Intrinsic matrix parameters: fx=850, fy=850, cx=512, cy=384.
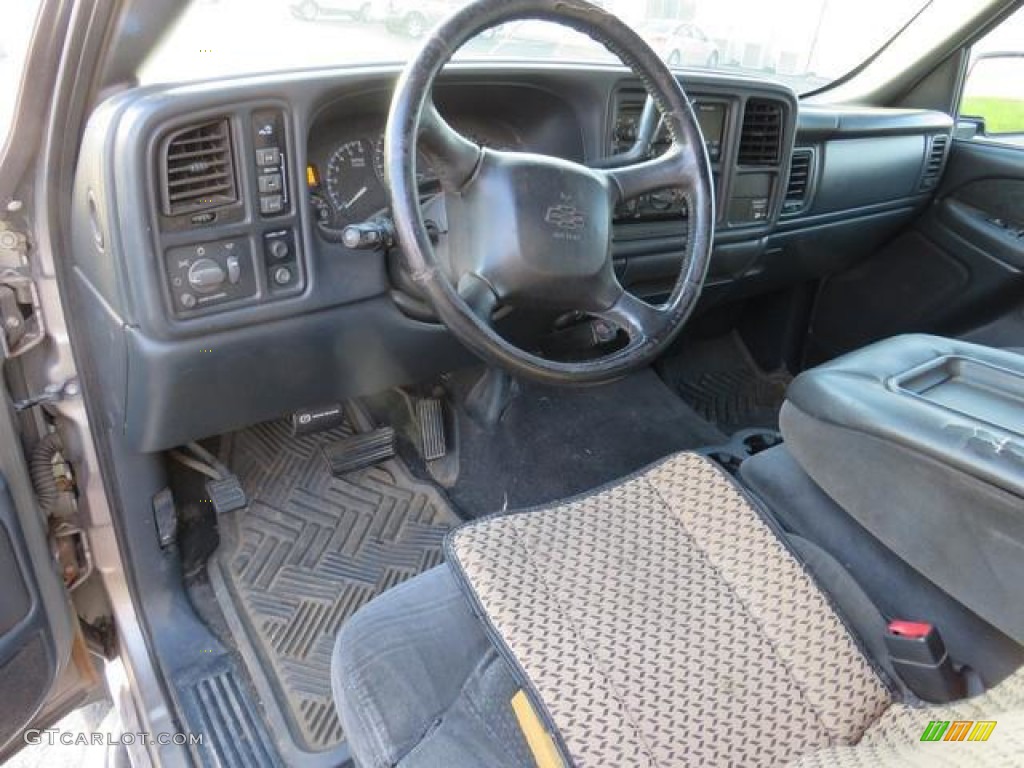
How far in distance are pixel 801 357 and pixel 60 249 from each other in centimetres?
210

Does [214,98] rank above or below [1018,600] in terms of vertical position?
above

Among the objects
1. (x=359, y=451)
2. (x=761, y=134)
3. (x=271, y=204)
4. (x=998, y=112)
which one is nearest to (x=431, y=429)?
(x=359, y=451)

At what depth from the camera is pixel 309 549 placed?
172cm

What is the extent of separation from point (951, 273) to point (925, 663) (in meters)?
1.86

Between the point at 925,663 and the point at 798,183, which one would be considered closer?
the point at 925,663

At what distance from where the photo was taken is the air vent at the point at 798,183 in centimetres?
203

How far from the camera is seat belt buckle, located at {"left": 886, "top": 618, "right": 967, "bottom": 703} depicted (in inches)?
34.7

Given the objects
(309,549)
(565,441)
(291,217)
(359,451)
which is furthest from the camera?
(565,441)

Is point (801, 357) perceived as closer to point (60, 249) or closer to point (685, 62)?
point (685, 62)

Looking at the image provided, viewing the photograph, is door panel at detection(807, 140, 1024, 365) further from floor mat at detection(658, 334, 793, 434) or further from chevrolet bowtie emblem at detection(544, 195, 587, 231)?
chevrolet bowtie emblem at detection(544, 195, 587, 231)

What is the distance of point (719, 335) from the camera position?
262cm

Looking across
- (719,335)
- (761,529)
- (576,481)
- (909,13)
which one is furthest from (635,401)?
(909,13)

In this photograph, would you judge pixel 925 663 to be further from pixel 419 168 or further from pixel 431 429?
pixel 431 429

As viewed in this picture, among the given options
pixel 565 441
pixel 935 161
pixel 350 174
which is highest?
pixel 350 174
